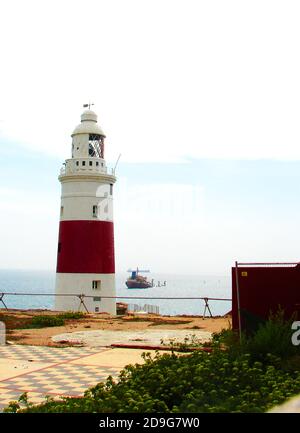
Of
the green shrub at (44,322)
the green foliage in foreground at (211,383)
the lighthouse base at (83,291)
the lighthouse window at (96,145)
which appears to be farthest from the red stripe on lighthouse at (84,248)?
the green foliage in foreground at (211,383)

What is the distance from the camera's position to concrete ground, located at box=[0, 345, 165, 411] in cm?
817

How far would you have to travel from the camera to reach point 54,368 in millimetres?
10102

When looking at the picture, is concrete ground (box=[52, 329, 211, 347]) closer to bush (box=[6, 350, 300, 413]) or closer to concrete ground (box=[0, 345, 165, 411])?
concrete ground (box=[0, 345, 165, 411])

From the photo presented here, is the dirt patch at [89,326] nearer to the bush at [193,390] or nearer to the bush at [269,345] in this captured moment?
the bush at [269,345]

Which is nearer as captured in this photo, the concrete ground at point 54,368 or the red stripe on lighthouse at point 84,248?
the concrete ground at point 54,368

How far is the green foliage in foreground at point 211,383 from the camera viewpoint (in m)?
6.37

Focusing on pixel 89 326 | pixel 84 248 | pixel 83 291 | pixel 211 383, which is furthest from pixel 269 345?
pixel 84 248

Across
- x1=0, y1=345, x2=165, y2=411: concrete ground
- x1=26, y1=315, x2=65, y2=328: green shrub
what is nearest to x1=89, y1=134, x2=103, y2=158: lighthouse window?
x1=26, y1=315, x2=65, y2=328: green shrub

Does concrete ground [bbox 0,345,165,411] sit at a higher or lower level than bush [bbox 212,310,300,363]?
lower

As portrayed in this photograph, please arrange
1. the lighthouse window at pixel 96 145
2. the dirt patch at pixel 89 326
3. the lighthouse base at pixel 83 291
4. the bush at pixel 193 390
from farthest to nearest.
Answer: the lighthouse window at pixel 96 145, the lighthouse base at pixel 83 291, the dirt patch at pixel 89 326, the bush at pixel 193 390

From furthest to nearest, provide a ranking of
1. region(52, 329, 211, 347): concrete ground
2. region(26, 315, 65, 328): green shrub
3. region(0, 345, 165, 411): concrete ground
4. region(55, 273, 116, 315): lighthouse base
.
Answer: region(55, 273, 116, 315): lighthouse base → region(26, 315, 65, 328): green shrub → region(52, 329, 211, 347): concrete ground → region(0, 345, 165, 411): concrete ground

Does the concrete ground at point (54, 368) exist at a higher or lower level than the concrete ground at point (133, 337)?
lower

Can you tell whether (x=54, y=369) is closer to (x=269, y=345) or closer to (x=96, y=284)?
(x=269, y=345)

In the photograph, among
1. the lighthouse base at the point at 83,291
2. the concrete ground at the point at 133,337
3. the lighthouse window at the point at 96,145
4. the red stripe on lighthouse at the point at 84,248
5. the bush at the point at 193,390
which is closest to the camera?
the bush at the point at 193,390
